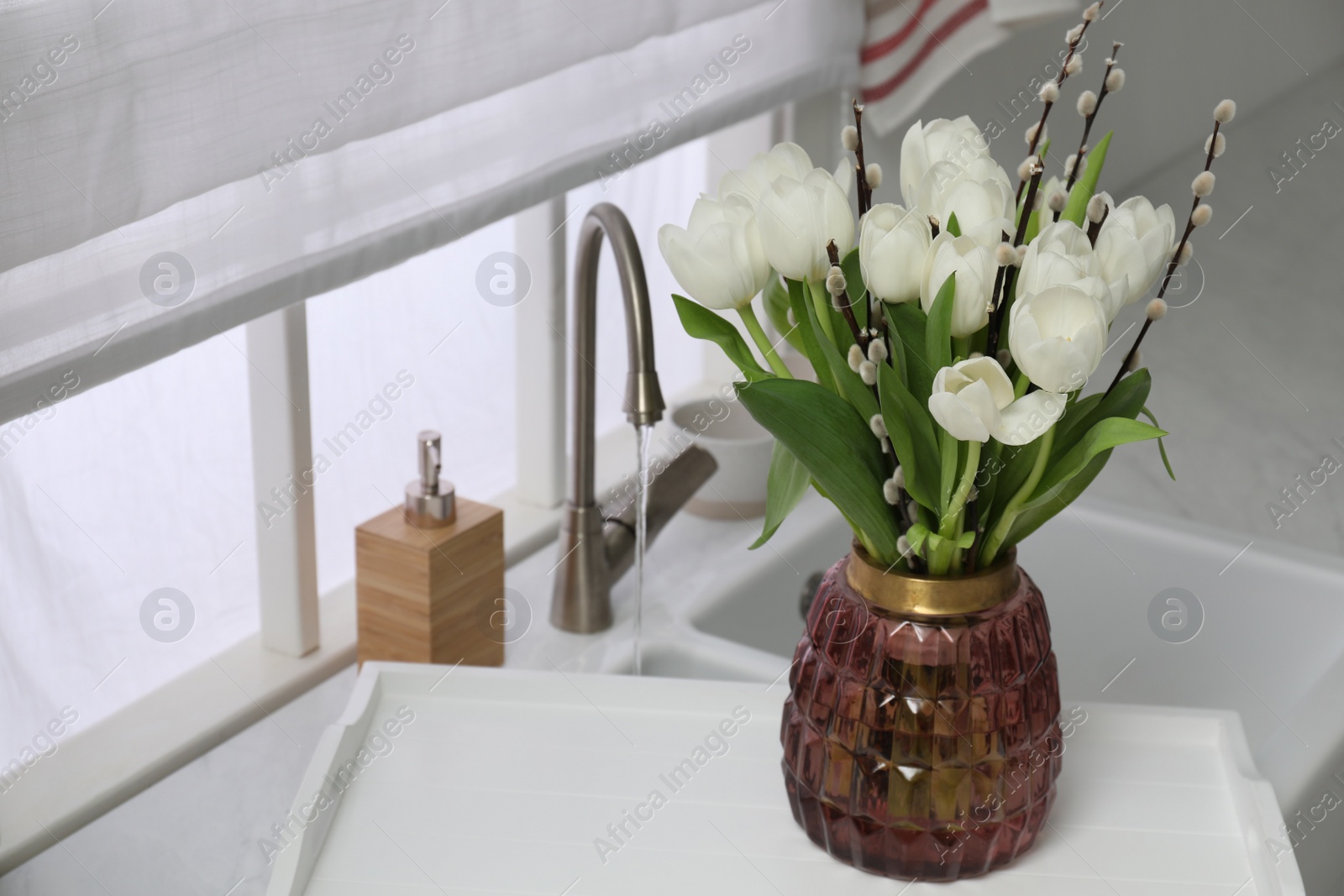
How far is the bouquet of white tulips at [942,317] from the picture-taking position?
59 centimetres

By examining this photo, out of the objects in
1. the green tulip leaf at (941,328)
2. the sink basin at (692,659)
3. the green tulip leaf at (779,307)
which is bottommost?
the sink basin at (692,659)

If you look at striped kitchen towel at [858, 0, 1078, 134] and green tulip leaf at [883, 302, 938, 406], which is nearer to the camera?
green tulip leaf at [883, 302, 938, 406]

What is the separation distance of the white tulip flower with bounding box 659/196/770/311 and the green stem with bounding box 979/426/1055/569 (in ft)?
0.55

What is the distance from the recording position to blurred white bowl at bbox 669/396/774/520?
4.25 feet

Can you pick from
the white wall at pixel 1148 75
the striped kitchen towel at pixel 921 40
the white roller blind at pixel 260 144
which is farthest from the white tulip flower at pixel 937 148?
the white wall at pixel 1148 75

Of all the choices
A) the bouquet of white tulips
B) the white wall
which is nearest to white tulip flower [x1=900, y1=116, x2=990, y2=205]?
the bouquet of white tulips

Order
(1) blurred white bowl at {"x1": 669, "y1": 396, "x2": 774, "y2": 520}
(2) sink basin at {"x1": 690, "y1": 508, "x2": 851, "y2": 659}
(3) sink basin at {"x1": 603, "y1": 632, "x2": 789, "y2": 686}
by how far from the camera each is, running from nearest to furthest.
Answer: (3) sink basin at {"x1": 603, "y1": 632, "x2": 789, "y2": 686} → (2) sink basin at {"x1": 690, "y1": 508, "x2": 851, "y2": 659} → (1) blurred white bowl at {"x1": 669, "y1": 396, "x2": 774, "y2": 520}

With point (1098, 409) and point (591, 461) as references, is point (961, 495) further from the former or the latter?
point (591, 461)

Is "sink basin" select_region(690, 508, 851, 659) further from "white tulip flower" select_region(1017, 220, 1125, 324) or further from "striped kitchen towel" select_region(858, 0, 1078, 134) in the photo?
"white tulip flower" select_region(1017, 220, 1125, 324)

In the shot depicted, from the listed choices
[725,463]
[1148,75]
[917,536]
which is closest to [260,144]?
[917,536]

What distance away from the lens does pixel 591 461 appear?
1.06m

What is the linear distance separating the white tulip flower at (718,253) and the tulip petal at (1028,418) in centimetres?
15

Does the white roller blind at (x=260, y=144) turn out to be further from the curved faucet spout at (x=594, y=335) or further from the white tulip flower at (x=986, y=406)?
the white tulip flower at (x=986, y=406)

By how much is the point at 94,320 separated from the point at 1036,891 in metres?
0.64
